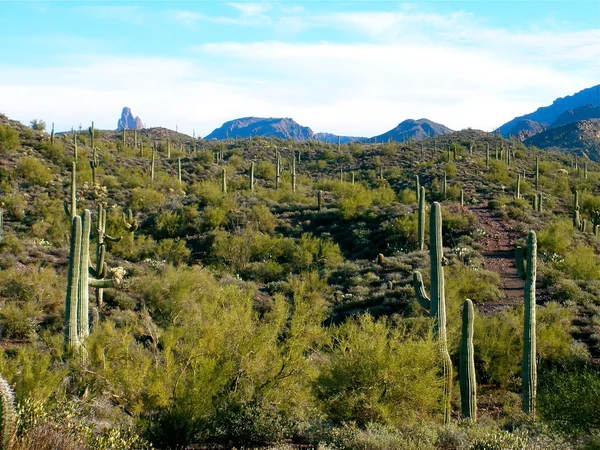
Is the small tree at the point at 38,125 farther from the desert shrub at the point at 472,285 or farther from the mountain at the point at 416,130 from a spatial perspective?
the mountain at the point at 416,130

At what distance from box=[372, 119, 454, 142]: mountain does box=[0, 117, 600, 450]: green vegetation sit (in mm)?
96631

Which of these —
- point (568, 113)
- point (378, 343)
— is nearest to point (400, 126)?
point (568, 113)

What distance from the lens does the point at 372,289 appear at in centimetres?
2369

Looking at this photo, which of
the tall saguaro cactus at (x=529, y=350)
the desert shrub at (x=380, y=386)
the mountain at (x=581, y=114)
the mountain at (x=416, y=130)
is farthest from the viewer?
the mountain at (x=416, y=130)

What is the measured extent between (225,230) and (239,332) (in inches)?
941

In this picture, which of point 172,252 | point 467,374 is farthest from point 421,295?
point 172,252

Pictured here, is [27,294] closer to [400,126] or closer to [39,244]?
[39,244]

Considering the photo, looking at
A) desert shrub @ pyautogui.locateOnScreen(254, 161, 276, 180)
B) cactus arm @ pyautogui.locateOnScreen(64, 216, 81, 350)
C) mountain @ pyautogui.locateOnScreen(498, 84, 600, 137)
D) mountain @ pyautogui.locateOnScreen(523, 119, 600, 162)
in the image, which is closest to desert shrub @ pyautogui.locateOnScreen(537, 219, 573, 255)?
cactus arm @ pyautogui.locateOnScreen(64, 216, 81, 350)

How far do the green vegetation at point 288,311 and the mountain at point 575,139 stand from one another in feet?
126

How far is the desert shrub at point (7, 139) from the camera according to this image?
3988 cm

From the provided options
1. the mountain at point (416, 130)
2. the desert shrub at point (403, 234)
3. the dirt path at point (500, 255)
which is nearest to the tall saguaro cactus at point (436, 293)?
the dirt path at point (500, 255)

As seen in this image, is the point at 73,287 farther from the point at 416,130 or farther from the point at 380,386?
the point at 416,130

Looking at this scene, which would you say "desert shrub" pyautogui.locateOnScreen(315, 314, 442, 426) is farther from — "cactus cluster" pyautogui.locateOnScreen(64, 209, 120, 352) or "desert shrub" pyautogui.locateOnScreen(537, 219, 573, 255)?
"desert shrub" pyautogui.locateOnScreen(537, 219, 573, 255)

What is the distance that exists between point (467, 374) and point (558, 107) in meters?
190
